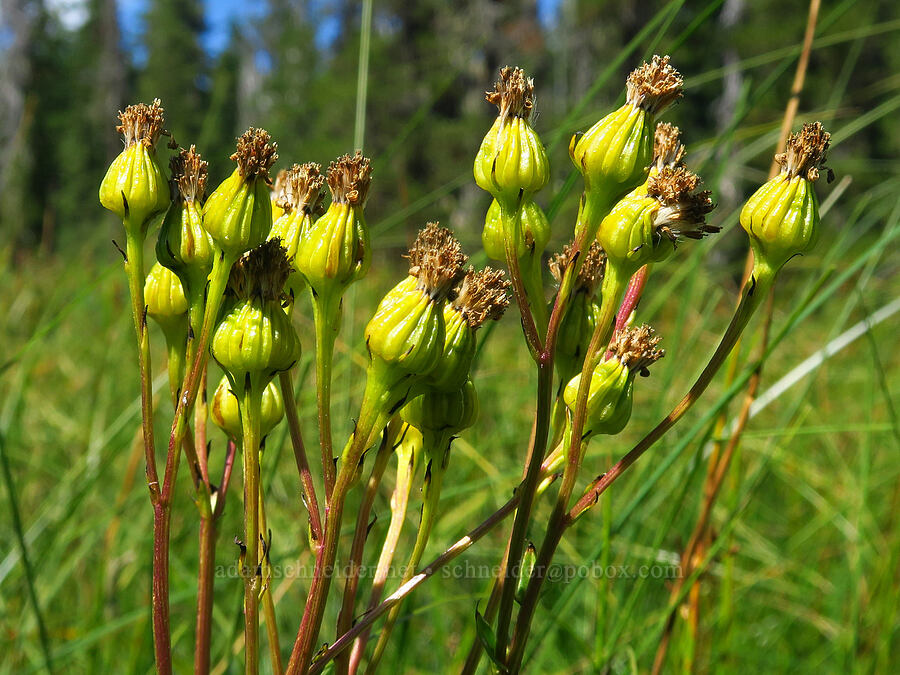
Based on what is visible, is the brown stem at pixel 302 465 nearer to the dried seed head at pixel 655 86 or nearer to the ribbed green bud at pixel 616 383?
the ribbed green bud at pixel 616 383

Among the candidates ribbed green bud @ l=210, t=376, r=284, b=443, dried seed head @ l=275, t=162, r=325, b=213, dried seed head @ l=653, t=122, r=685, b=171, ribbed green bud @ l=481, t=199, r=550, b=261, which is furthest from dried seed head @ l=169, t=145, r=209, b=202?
dried seed head @ l=653, t=122, r=685, b=171

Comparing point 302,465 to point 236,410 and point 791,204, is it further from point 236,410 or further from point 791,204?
point 791,204

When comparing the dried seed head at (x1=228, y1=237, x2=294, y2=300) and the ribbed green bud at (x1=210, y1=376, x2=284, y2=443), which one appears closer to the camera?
the dried seed head at (x1=228, y1=237, x2=294, y2=300)

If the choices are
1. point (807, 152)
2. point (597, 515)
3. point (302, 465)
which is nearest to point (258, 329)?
point (302, 465)

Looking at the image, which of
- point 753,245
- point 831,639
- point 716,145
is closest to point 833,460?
point 831,639

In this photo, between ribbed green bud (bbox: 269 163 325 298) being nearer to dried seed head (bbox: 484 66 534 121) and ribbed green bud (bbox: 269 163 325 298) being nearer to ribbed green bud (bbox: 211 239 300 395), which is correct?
ribbed green bud (bbox: 211 239 300 395)

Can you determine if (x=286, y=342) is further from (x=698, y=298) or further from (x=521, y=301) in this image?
(x=698, y=298)
